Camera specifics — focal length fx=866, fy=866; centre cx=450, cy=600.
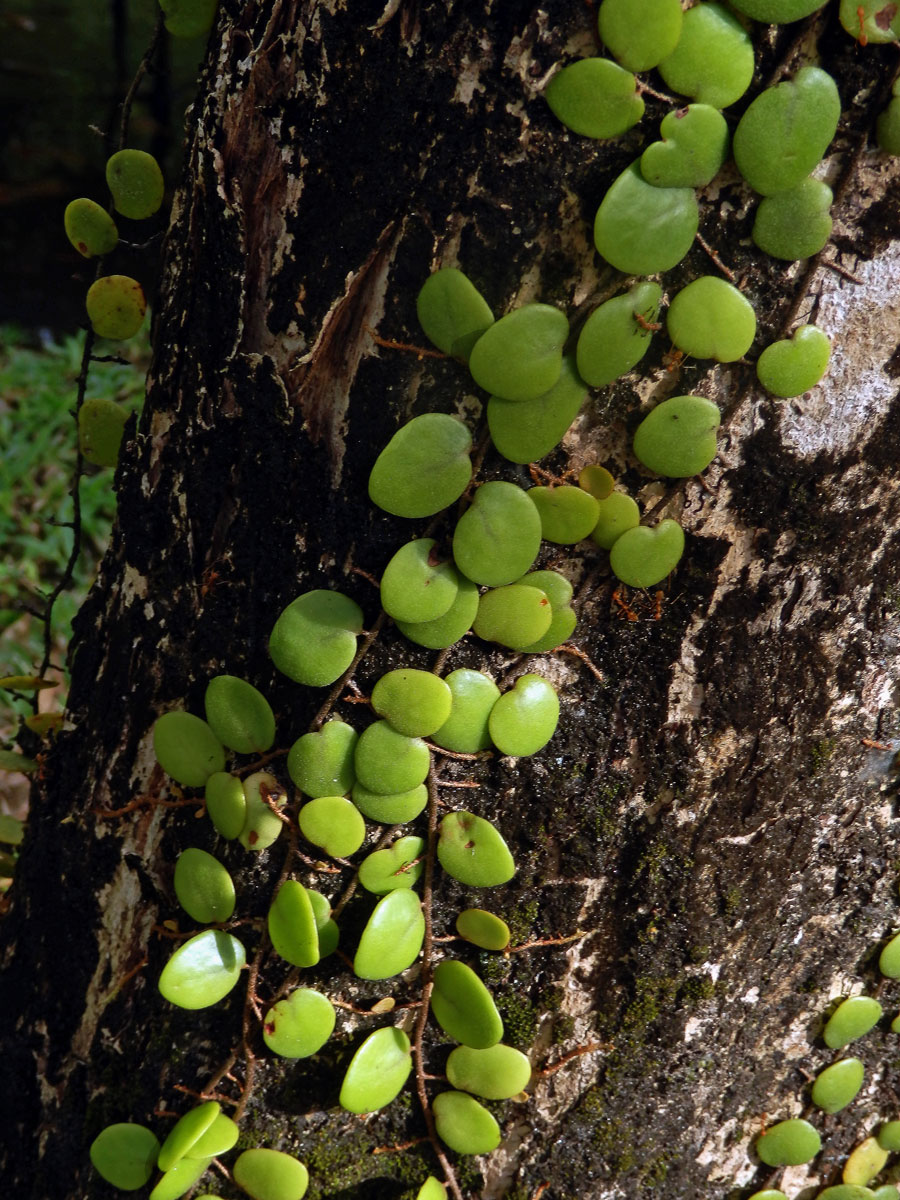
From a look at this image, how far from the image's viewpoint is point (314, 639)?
0.68 metres

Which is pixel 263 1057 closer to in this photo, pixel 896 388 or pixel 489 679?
pixel 489 679

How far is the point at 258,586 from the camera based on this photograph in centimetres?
74

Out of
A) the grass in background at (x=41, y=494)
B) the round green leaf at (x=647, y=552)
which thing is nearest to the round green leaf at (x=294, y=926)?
the round green leaf at (x=647, y=552)

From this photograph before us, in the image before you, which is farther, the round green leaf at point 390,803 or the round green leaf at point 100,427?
the round green leaf at point 100,427

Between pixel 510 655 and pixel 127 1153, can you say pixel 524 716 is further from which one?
pixel 127 1153

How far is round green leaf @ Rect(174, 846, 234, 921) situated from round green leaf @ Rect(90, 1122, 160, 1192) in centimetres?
24

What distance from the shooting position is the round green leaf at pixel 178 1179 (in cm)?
75

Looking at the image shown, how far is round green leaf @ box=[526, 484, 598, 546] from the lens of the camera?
0.66 m

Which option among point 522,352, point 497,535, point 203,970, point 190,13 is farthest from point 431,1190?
point 190,13

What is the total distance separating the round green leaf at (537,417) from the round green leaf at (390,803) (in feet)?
0.95

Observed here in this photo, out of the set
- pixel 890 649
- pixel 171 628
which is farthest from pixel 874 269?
pixel 171 628

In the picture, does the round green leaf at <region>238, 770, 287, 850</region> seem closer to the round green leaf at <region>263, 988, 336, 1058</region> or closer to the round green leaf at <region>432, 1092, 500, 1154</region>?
the round green leaf at <region>263, 988, 336, 1058</region>

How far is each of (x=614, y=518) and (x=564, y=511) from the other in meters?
0.04

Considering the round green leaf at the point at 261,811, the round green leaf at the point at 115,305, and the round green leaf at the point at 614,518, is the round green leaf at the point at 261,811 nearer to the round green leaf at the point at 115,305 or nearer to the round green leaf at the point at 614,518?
the round green leaf at the point at 614,518
